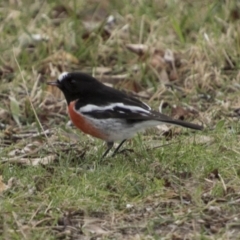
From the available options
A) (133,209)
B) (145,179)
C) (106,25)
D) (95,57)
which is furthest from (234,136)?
(106,25)

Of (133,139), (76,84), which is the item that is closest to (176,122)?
(133,139)

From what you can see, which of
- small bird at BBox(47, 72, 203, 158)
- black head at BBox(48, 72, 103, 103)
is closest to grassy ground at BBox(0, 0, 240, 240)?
small bird at BBox(47, 72, 203, 158)

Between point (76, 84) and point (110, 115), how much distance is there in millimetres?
511

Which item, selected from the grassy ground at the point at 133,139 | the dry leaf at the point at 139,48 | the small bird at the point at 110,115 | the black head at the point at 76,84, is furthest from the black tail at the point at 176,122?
the dry leaf at the point at 139,48

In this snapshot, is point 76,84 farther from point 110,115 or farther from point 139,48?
Answer: point 139,48

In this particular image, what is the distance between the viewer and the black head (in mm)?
7371

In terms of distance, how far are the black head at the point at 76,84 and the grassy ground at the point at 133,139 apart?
42 centimetres

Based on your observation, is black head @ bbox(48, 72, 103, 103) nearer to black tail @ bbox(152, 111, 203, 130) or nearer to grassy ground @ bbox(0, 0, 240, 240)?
grassy ground @ bbox(0, 0, 240, 240)

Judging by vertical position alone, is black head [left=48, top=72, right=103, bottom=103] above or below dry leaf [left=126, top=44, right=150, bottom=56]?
above

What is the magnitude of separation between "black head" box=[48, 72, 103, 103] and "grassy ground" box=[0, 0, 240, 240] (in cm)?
42

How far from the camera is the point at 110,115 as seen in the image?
707 cm

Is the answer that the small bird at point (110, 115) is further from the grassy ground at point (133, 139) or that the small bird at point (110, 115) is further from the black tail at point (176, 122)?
the grassy ground at point (133, 139)

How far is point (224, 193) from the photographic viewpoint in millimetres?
5988

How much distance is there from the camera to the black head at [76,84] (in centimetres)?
737
